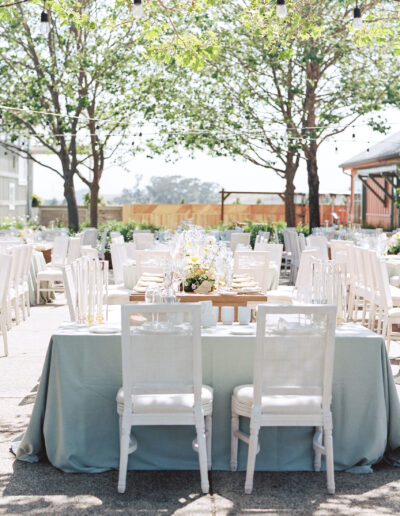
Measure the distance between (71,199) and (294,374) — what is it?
16466mm

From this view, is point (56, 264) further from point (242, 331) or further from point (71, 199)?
point (71, 199)

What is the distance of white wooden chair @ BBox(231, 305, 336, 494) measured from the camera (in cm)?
385

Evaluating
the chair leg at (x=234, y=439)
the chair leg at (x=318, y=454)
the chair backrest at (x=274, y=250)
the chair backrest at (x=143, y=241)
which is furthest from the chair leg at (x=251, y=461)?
the chair backrest at (x=143, y=241)

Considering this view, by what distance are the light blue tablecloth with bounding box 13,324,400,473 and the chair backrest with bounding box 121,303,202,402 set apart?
0.42m

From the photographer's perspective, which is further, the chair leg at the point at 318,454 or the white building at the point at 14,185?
the white building at the point at 14,185

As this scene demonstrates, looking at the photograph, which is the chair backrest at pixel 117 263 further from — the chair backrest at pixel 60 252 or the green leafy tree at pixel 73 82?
the green leafy tree at pixel 73 82

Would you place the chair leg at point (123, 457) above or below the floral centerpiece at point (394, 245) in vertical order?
below

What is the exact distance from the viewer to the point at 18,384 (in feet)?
20.4

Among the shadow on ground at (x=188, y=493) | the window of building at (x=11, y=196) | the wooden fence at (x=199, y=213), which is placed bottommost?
the shadow on ground at (x=188, y=493)

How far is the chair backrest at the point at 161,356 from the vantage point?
3834 millimetres

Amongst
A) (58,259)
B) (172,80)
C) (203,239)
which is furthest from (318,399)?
(172,80)

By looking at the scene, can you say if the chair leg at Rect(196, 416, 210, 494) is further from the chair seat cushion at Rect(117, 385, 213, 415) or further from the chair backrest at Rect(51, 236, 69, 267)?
the chair backrest at Rect(51, 236, 69, 267)

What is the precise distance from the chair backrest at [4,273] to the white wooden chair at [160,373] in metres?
4.05

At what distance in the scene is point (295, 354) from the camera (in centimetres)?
387
